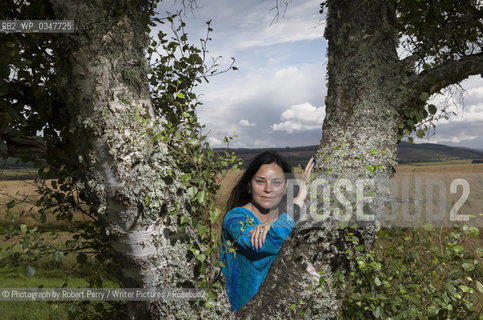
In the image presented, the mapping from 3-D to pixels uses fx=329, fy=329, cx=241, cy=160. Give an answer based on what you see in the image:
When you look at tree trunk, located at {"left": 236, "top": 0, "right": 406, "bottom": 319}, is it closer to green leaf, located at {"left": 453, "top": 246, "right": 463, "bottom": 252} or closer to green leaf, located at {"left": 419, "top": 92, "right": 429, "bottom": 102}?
green leaf, located at {"left": 419, "top": 92, "right": 429, "bottom": 102}

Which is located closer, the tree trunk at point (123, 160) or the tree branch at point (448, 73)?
the tree trunk at point (123, 160)

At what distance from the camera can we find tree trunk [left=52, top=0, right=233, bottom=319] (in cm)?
223

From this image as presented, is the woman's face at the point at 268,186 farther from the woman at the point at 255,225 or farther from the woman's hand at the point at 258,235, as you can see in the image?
the woman's hand at the point at 258,235

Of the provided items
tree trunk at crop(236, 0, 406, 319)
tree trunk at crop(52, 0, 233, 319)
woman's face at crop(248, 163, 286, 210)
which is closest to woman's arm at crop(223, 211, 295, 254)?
tree trunk at crop(236, 0, 406, 319)

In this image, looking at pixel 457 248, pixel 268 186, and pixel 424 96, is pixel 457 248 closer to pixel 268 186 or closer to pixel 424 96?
pixel 424 96

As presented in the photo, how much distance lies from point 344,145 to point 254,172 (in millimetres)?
1713

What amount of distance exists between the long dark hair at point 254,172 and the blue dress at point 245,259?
0.73 m

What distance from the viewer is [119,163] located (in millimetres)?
2234

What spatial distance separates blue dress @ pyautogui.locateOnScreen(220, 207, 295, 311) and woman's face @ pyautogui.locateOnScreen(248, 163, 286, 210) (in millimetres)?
459

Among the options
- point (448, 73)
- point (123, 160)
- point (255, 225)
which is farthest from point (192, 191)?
point (448, 73)

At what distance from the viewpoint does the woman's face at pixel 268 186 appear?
13.2 ft

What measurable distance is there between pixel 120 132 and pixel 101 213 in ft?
1.91

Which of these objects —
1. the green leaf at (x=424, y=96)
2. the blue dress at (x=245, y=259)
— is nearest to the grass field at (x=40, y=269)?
the blue dress at (x=245, y=259)

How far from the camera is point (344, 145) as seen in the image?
8.73 feet
